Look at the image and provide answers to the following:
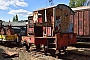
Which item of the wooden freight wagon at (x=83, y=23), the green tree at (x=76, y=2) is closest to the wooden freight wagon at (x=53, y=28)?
the wooden freight wagon at (x=83, y=23)

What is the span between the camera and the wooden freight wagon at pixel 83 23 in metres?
13.8

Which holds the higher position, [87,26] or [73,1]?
[73,1]

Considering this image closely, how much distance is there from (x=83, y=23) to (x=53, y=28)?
5617 millimetres

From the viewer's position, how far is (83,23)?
1413 cm

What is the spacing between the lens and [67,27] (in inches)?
403

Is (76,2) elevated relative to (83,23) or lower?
elevated

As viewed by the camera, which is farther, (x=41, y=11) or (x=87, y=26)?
(x=87, y=26)

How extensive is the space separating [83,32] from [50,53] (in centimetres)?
519

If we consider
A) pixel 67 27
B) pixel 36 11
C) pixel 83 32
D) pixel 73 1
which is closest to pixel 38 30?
pixel 36 11

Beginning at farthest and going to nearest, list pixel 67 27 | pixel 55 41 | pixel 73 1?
pixel 73 1
pixel 67 27
pixel 55 41

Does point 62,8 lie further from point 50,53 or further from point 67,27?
point 50,53

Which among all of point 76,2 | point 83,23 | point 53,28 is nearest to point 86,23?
point 83,23

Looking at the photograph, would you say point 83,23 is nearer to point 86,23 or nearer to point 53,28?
point 86,23

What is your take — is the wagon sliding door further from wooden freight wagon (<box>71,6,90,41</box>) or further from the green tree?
the green tree
